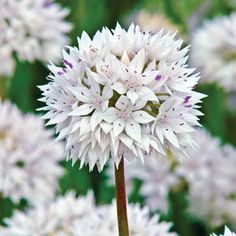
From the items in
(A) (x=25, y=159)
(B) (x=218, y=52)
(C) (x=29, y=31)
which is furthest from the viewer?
(B) (x=218, y=52)

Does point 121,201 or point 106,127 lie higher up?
point 106,127

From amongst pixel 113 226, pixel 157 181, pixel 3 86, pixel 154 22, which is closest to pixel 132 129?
pixel 113 226

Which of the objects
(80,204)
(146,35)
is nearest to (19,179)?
(80,204)

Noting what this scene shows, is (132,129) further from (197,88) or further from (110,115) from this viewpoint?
(197,88)

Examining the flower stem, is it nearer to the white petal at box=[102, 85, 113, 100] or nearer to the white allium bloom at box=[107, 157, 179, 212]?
the white petal at box=[102, 85, 113, 100]

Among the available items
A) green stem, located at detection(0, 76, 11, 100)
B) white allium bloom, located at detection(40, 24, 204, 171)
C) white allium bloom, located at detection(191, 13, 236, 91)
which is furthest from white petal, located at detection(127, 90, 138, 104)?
white allium bloom, located at detection(191, 13, 236, 91)

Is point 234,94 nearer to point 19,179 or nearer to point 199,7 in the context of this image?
point 199,7

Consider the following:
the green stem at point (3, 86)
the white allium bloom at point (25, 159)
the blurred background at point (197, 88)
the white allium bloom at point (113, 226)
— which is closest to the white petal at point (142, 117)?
the white allium bloom at point (113, 226)

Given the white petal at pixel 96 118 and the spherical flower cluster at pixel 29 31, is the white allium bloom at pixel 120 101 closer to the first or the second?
the white petal at pixel 96 118
